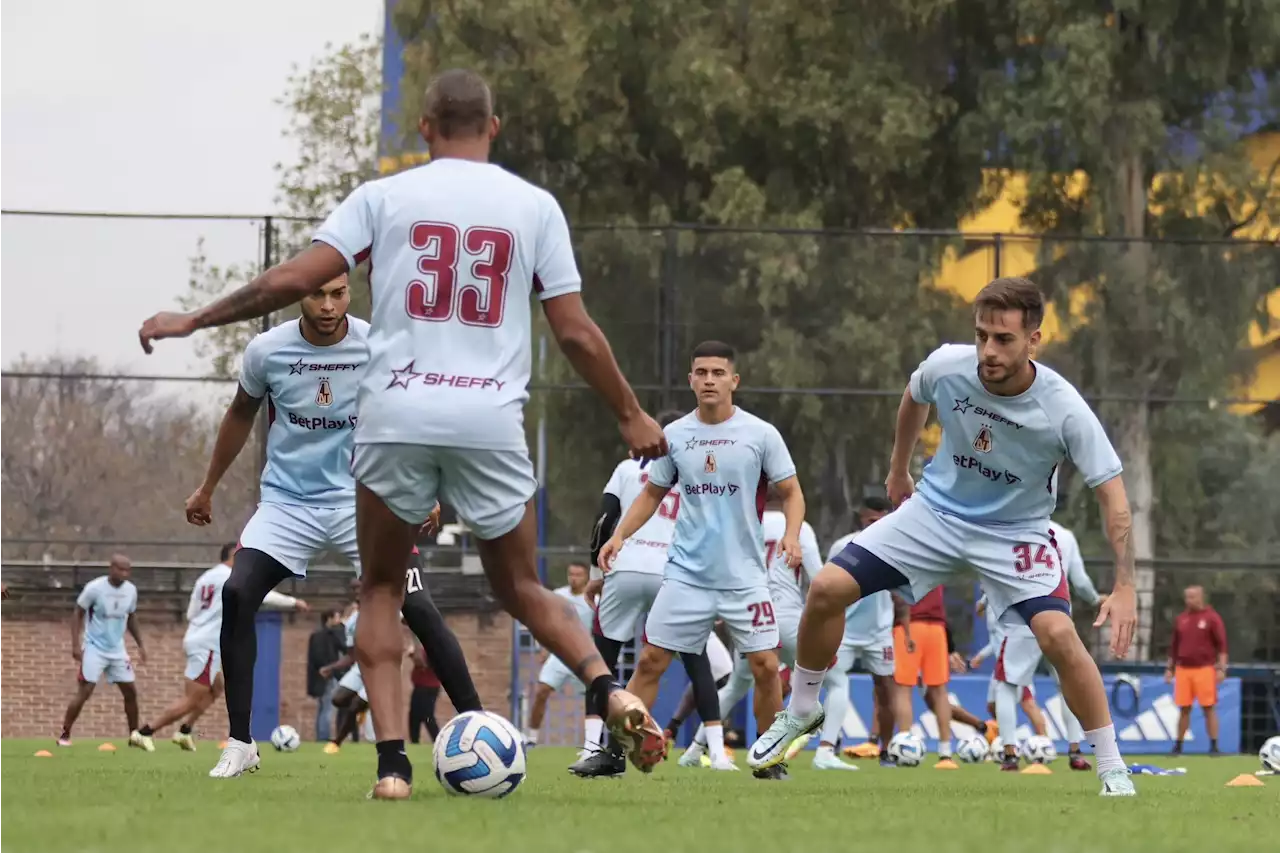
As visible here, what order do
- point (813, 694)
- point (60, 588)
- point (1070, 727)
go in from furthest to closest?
point (60, 588)
point (1070, 727)
point (813, 694)

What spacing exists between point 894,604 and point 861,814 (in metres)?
10.7

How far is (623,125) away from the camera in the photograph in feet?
109

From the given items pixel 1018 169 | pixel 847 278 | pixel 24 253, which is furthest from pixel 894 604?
pixel 1018 169

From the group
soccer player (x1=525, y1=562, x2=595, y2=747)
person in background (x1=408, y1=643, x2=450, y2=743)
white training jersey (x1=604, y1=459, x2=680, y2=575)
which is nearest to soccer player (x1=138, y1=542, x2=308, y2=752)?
person in background (x1=408, y1=643, x2=450, y2=743)

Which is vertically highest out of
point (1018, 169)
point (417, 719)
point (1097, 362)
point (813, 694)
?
point (1018, 169)

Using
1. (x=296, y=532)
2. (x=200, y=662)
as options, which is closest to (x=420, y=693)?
(x=200, y=662)

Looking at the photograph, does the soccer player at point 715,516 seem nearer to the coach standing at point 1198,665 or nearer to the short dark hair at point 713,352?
the short dark hair at point 713,352

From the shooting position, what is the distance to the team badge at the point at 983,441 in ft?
27.7

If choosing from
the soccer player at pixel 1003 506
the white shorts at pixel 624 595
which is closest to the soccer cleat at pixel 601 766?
the soccer player at pixel 1003 506

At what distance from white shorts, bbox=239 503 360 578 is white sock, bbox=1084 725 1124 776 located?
3.51 m

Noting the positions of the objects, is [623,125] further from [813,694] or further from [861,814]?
[861,814]

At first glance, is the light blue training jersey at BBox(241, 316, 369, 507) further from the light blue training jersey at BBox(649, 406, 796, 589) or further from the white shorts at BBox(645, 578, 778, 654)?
the white shorts at BBox(645, 578, 778, 654)

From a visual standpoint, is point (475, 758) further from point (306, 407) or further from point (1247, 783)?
point (1247, 783)

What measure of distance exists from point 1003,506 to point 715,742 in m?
4.20
